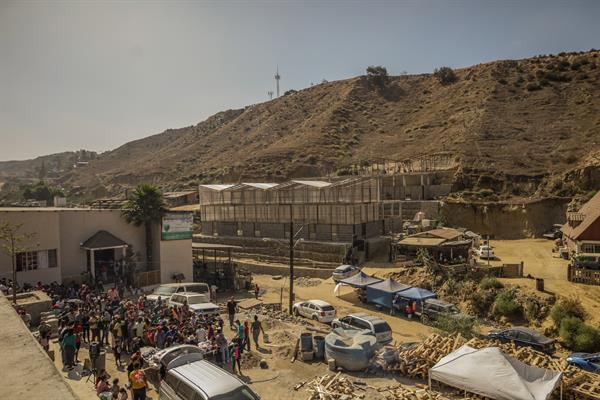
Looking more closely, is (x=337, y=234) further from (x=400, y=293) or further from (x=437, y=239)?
(x=400, y=293)

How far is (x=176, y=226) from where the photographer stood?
3031 cm

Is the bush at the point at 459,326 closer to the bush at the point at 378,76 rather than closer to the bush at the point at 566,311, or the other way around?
the bush at the point at 566,311

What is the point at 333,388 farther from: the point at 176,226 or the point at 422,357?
the point at 176,226

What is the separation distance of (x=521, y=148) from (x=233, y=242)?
4428 centimetres

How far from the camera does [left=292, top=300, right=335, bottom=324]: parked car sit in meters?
22.8

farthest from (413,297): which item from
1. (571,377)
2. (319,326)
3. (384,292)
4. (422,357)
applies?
(571,377)

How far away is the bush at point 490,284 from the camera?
2517 centimetres

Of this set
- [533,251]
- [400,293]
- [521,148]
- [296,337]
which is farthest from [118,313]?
[521,148]

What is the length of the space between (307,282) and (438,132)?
51437 mm

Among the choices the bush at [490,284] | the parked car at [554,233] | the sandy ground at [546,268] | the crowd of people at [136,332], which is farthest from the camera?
the parked car at [554,233]

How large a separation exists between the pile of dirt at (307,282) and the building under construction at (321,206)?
5239 millimetres

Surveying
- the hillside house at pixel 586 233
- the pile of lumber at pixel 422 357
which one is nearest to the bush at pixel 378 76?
the hillside house at pixel 586 233

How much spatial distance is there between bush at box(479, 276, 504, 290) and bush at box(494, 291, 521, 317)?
3.63 feet

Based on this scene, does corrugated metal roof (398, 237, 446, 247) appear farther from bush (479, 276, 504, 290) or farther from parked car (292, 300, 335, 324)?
parked car (292, 300, 335, 324)
